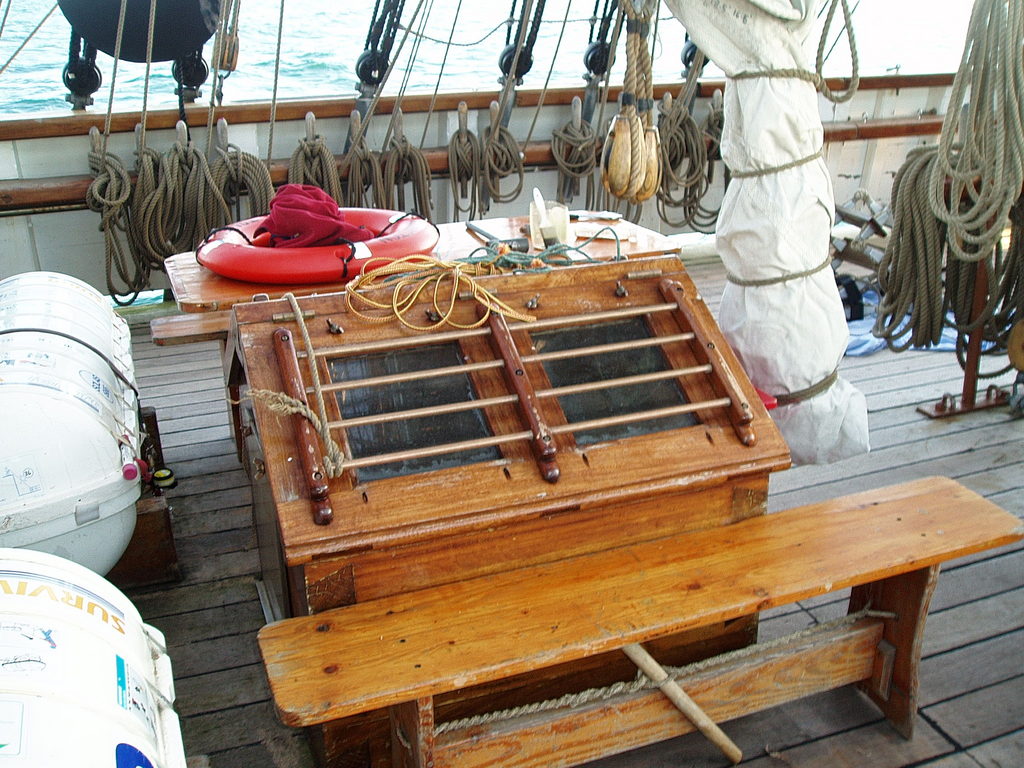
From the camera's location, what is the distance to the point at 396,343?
6.24 feet

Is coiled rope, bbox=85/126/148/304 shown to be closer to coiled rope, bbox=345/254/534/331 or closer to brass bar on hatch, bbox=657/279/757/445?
coiled rope, bbox=345/254/534/331

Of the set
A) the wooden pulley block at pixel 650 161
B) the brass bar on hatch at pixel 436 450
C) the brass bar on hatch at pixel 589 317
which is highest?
the wooden pulley block at pixel 650 161

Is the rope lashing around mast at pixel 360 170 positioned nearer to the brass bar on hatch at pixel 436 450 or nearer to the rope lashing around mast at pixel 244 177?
the rope lashing around mast at pixel 244 177

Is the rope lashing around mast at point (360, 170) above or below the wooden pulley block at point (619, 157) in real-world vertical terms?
below

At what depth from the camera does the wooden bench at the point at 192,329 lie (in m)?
2.51

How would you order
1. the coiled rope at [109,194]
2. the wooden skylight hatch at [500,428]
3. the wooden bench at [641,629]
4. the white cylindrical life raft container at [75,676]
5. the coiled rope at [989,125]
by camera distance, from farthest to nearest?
the coiled rope at [109,194], the coiled rope at [989,125], the wooden skylight hatch at [500,428], the wooden bench at [641,629], the white cylindrical life raft container at [75,676]

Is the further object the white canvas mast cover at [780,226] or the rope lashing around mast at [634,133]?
the rope lashing around mast at [634,133]

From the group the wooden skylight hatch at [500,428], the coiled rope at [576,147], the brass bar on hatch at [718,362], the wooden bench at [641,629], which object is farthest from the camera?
the coiled rope at [576,147]

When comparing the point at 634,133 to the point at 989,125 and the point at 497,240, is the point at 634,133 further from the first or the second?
the point at 989,125

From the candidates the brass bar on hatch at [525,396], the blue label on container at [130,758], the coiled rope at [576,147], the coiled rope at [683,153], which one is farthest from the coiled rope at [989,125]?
the blue label on container at [130,758]

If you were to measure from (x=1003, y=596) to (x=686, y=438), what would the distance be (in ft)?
3.74

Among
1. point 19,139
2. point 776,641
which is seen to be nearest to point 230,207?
point 19,139

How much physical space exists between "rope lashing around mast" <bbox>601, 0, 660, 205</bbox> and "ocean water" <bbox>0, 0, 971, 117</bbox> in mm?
5552

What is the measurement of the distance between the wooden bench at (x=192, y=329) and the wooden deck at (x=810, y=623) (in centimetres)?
61
